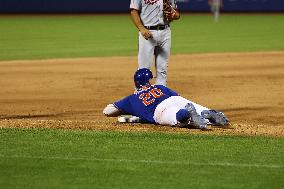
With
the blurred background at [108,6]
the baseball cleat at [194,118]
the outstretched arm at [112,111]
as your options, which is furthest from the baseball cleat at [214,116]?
the blurred background at [108,6]

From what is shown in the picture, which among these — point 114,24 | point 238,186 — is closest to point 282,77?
point 238,186

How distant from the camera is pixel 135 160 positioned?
7590mm

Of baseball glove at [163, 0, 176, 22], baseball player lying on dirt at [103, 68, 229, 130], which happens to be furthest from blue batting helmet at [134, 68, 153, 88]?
baseball glove at [163, 0, 176, 22]

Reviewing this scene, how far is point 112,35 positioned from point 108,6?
13971 millimetres

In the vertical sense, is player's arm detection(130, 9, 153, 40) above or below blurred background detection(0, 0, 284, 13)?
above

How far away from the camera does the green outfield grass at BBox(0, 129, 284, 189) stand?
22.0 feet

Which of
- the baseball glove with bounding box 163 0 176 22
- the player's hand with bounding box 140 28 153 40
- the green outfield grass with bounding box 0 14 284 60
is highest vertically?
the baseball glove with bounding box 163 0 176 22

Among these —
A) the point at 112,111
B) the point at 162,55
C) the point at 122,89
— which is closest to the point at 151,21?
the point at 162,55

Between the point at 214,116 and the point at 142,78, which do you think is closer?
the point at 214,116

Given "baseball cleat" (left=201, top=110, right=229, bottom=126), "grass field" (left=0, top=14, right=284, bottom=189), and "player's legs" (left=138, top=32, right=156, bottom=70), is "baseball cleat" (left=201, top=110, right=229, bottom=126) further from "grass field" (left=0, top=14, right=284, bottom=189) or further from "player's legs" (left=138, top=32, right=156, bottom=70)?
"player's legs" (left=138, top=32, right=156, bottom=70)

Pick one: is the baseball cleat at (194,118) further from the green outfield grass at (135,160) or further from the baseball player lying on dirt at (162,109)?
the green outfield grass at (135,160)

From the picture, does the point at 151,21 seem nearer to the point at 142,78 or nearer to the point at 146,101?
the point at 142,78

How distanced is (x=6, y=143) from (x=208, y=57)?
460 inches

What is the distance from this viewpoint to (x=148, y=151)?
805cm
